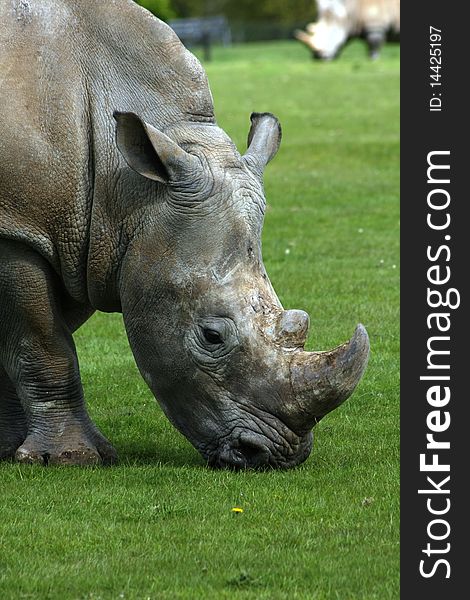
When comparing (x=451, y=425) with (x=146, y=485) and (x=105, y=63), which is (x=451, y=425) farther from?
(x=105, y=63)

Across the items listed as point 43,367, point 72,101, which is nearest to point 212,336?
point 43,367

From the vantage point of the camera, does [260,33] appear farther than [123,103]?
Yes

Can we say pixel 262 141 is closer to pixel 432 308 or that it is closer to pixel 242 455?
pixel 432 308

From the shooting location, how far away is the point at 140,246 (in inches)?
340

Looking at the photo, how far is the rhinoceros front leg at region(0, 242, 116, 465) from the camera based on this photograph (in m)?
8.81

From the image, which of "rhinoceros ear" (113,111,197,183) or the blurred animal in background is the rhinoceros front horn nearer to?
"rhinoceros ear" (113,111,197,183)

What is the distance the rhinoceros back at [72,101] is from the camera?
8.64m

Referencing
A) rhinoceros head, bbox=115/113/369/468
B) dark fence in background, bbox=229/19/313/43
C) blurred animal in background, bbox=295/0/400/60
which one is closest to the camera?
rhinoceros head, bbox=115/113/369/468

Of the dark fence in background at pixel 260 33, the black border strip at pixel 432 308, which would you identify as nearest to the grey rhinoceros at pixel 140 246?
the black border strip at pixel 432 308

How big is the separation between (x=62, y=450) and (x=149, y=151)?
1736 mm

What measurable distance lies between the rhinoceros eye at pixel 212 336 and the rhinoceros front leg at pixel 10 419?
155 centimetres

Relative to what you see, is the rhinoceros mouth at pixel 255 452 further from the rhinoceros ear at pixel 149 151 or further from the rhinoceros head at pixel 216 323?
the rhinoceros ear at pixel 149 151

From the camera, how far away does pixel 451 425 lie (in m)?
8.38

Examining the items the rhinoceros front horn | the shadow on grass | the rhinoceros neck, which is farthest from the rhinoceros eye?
the shadow on grass
